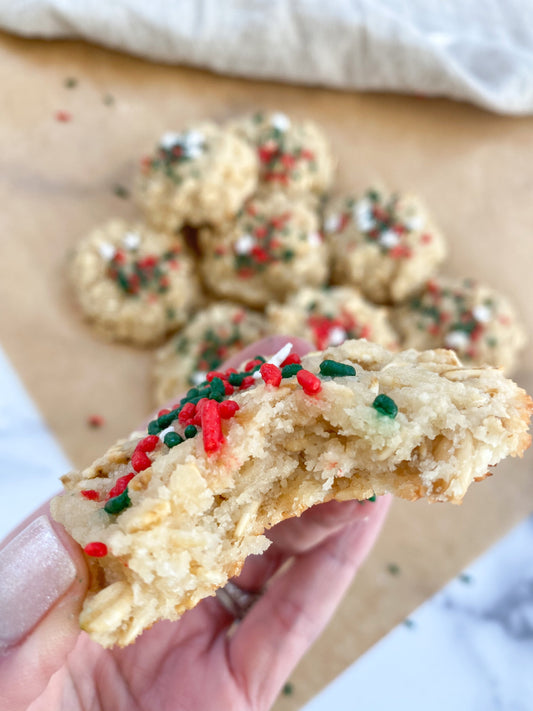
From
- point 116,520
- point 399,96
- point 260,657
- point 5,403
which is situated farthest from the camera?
point 399,96

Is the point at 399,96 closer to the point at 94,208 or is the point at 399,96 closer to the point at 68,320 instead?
the point at 94,208

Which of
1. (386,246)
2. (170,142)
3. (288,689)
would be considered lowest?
(288,689)

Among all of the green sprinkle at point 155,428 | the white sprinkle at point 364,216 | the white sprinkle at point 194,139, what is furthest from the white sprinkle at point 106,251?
the green sprinkle at point 155,428

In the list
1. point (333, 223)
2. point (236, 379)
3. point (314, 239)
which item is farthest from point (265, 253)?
point (236, 379)

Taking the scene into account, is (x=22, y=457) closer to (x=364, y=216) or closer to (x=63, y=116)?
(x=63, y=116)

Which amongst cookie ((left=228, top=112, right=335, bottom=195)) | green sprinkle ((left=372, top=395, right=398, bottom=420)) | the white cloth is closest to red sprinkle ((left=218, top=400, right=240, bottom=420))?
green sprinkle ((left=372, top=395, right=398, bottom=420))

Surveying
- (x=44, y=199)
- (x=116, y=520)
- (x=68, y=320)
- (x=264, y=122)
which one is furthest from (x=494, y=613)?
(x=44, y=199)
